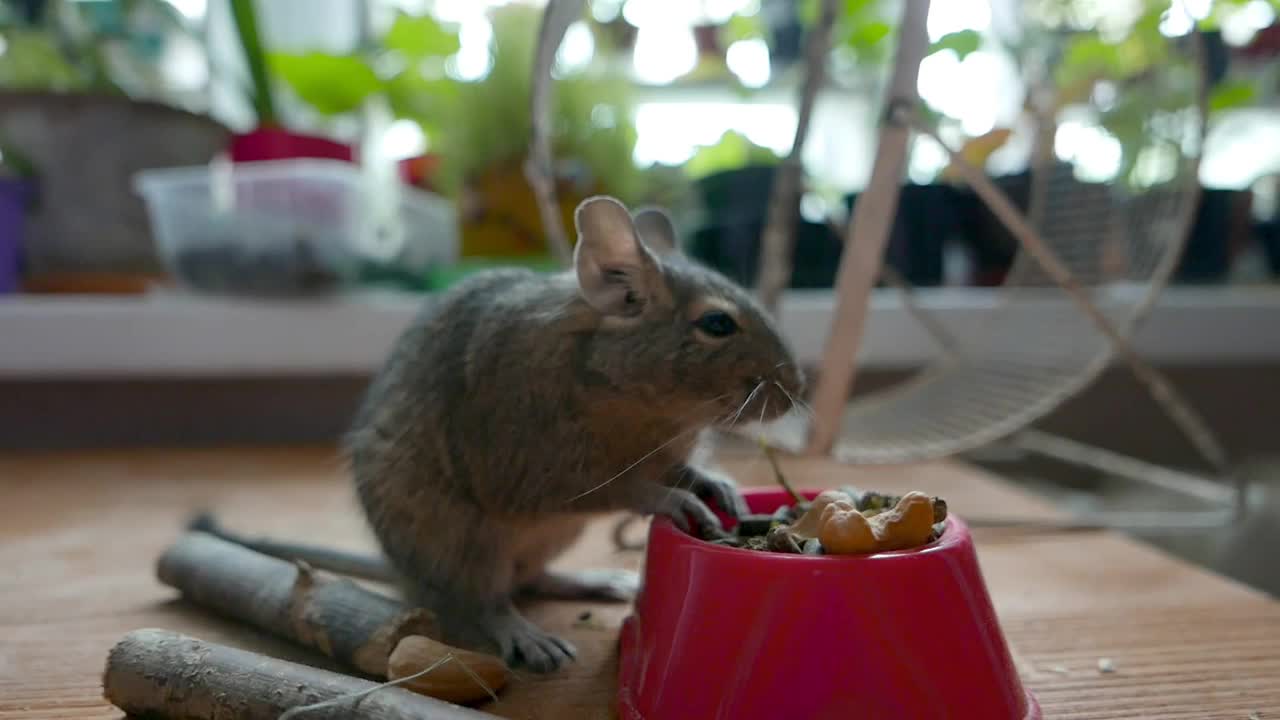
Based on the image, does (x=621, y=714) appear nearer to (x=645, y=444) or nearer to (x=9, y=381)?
(x=645, y=444)

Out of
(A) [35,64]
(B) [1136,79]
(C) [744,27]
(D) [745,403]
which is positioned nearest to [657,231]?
(D) [745,403]

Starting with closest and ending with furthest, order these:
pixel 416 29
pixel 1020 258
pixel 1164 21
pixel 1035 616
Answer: pixel 1035 616 < pixel 1164 21 < pixel 1020 258 < pixel 416 29

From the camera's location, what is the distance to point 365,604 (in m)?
0.86

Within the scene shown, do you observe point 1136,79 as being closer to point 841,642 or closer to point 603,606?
point 603,606

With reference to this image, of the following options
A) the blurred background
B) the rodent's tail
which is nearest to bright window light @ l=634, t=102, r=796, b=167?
the blurred background

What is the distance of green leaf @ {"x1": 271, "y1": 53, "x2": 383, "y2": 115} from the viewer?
229cm

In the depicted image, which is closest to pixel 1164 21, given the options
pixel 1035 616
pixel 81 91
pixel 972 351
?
pixel 972 351

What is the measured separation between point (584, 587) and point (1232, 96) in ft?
5.71

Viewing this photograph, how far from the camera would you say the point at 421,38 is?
93.7 inches

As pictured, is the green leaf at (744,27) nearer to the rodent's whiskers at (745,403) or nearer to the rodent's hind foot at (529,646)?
the rodent's whiskers at (745,403)

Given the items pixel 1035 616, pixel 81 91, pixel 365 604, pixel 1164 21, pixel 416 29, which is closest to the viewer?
pixel 365 604

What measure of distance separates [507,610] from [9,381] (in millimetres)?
1994

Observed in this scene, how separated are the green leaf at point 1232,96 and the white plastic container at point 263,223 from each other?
1.76m

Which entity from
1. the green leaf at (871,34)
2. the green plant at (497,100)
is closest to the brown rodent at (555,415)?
the green leaf at (871,34)
